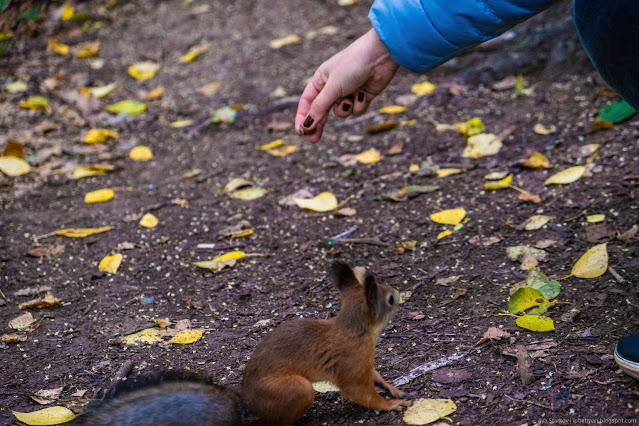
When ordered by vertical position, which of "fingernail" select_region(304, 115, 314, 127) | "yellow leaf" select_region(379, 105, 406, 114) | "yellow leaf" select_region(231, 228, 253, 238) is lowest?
"yellow leaf" select_region(379, 105, 406, 114)

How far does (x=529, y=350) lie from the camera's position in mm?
1985

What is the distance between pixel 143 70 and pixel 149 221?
225cm

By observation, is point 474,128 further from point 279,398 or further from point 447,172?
point 279,398

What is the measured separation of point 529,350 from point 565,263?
566mm

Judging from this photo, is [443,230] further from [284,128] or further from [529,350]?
[284,128]

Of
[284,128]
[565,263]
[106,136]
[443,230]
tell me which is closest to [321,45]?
[284,128]

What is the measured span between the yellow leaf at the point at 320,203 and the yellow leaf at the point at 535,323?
46.6 inches

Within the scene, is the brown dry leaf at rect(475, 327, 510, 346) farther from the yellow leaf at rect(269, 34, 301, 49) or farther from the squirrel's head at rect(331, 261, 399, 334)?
the yellow leaf at rect(269, 34, 301, 49)

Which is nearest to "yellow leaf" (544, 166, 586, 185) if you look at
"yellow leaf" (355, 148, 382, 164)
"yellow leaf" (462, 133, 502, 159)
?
"yellow leaf" (462, 133, 502, 159)

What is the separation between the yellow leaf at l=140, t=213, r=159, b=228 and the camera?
3068 millimetres

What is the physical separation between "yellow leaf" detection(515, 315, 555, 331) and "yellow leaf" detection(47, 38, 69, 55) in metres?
4.61

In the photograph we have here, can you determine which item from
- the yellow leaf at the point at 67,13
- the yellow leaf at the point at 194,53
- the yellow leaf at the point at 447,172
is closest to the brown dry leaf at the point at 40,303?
the yellow leaf at the point at 447,172

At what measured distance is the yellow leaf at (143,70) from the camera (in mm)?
4855

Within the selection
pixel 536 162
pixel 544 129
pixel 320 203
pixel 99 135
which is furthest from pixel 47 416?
A: pixel 544 129
